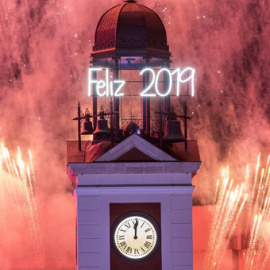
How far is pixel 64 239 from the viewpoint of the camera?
156 ft

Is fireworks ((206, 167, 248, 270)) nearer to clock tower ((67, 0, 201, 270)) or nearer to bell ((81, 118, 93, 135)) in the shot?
bell ((81, 118, 93, 135))

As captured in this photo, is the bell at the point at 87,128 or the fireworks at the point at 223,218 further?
the fireworks at the point at 223,218

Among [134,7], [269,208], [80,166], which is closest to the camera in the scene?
[80,166]

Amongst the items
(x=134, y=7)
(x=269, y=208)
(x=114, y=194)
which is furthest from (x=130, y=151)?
(x=269, y=208)

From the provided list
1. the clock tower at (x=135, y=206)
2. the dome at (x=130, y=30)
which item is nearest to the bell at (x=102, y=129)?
the clock tower at (x=135, y=206)

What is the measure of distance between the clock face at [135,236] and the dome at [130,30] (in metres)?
5.46

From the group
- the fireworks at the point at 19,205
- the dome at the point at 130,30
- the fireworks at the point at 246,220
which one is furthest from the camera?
the fireworks at the point at 19,205

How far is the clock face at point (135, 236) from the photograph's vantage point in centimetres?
3259

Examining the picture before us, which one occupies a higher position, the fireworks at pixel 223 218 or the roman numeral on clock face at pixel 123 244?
the fireworks at pixel 223 218

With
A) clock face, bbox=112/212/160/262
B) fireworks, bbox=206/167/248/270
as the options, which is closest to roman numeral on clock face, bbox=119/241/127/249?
clock face, bbox=112/212/160/262

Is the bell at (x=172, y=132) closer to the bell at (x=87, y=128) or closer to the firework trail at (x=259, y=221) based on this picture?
the bell at (x=87, y=128)

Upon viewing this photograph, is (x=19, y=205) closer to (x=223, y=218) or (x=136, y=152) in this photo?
(x=223, y=218)

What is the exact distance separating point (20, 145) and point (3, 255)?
488cm

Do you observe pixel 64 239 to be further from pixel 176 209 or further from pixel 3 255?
pixel 176 209
